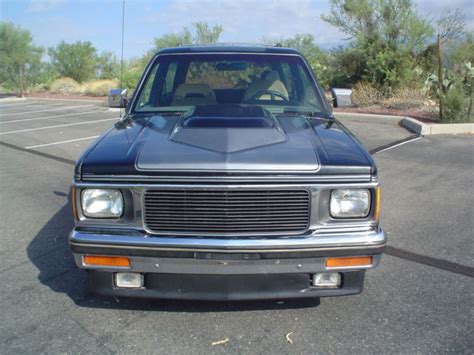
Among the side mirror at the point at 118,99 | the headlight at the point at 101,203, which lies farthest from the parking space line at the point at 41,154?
the headlight at the point at 101,203

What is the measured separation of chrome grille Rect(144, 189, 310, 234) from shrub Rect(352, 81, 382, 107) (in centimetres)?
1277

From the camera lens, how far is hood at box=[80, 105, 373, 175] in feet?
8.50

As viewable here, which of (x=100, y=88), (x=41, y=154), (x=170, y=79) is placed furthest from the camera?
(x=100, y=88)

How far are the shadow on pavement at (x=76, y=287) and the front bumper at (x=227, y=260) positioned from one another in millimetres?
442

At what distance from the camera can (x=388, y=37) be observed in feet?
50.6

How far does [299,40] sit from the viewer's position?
59.9 ft

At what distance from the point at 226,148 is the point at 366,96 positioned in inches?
523

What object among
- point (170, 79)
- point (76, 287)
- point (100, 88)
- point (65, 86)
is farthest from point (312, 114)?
point (65, 86)

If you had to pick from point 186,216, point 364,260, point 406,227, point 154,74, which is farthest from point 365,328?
point 154,74

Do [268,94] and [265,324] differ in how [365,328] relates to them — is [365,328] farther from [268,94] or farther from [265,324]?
[268,94]

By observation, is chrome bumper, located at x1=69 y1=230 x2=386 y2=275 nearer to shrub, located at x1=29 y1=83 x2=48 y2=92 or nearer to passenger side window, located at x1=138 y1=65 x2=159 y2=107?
passenger side window, located at x1=138 y1=65 x2=159 y2=107

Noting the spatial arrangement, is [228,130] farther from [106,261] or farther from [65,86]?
[65,86]

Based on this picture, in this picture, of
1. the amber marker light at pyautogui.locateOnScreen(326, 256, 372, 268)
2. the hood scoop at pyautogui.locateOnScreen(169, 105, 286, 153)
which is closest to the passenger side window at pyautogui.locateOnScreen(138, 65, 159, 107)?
the hood scoop at pyautogui.locateOnScreen(169, 105, 286, 153)

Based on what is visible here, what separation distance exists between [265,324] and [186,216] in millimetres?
945
